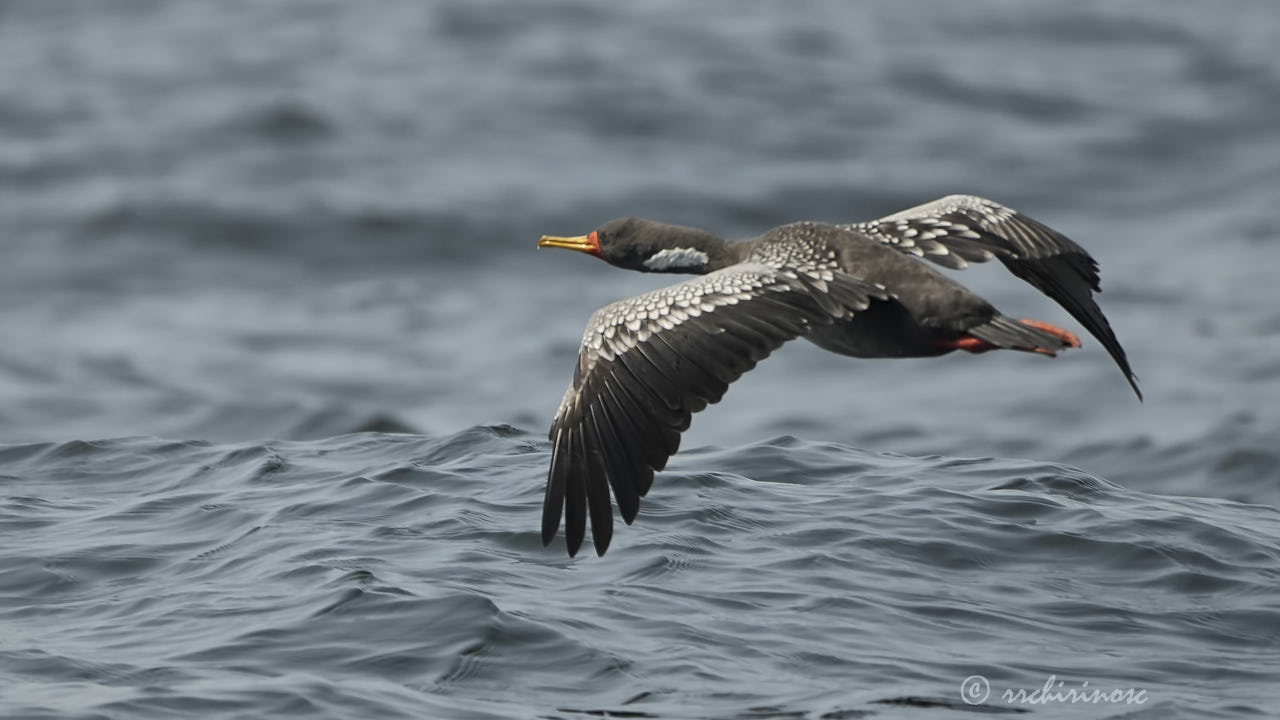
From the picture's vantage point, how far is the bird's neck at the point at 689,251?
32.1 ft

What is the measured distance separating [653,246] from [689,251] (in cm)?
22

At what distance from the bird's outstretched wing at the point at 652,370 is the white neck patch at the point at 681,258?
1089 mm

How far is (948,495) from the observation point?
9523 millimetres

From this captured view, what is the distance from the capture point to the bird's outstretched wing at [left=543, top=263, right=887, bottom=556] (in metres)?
7.90

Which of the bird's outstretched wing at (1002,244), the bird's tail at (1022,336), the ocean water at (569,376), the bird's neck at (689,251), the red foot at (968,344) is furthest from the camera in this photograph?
the bird's neck at (689,251)

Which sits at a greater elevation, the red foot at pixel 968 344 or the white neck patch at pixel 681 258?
the white neck patch at pixel 681 258

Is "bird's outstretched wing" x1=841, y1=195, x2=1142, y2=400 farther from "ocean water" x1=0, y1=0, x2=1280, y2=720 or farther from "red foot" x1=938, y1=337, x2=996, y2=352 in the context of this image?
"ocean water" x1=0, y1=0, x2=1280, y2=720

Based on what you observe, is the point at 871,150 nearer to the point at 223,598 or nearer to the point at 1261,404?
the point at 1261,404

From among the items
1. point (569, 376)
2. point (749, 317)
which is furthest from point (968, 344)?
point (569, 376)

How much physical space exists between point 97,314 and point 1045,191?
10.9 m

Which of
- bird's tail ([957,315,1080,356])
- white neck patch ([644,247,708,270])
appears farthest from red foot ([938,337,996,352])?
white neck patch ([644,247,708,270])

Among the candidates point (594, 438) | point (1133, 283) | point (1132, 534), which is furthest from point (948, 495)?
point (1133, 283)

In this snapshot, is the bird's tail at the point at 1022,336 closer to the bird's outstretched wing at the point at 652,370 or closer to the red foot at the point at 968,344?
the red foot at the point at 968,344

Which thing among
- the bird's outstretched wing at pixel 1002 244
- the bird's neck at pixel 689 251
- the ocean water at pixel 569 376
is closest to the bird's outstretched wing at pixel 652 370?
the ocean water at pixel 569 376
